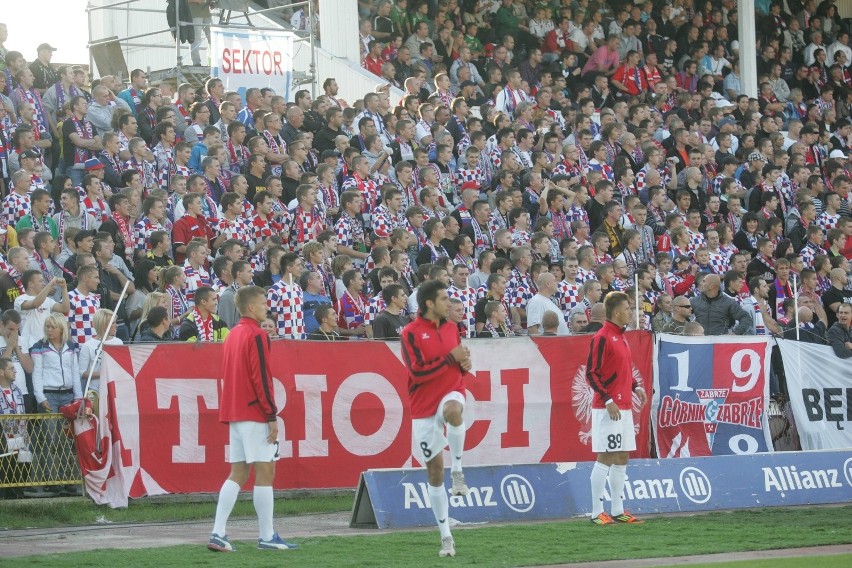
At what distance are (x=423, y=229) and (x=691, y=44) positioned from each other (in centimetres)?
1434

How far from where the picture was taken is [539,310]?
1745 cm

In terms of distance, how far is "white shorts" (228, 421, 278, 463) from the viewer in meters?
11.0

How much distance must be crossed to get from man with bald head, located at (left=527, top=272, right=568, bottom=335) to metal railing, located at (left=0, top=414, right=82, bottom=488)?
611 centimetres

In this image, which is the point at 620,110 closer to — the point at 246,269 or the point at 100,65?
the point at 100,65

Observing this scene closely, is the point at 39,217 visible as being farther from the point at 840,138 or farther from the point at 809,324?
the point at 840,138

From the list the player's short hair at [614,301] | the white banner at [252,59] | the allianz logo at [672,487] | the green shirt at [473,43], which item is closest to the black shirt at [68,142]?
the white banner at [252,59]

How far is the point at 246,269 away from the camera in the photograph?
52.4 feet

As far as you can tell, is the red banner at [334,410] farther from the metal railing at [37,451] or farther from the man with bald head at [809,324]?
the man with bald head at [809,324]

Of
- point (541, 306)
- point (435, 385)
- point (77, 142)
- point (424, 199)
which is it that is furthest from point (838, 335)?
point (77, 142)

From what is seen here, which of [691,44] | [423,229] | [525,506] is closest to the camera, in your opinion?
[525,506]

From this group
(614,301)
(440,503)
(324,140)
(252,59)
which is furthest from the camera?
(252,59)

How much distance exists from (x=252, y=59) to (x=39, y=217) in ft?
21.9

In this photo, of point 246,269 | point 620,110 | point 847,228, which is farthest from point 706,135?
point 246,269

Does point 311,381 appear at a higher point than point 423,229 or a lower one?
lower
